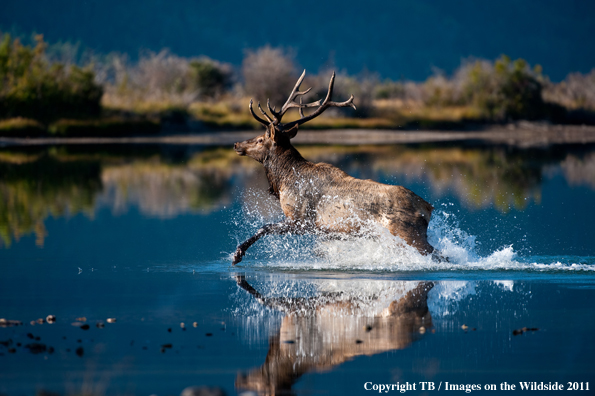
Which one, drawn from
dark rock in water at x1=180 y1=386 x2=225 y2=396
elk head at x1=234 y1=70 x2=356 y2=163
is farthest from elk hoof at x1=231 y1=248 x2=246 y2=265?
dark rock in water at x1=180 y1=386 x2=225 y2=396

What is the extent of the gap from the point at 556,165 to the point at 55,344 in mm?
22780

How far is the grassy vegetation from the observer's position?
136ft

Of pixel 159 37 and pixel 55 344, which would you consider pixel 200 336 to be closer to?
pixel 55 344

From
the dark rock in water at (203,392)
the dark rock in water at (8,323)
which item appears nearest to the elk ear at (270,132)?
the dark rock in water at (8,323)

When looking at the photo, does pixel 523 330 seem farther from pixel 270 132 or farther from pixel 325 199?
pixel 270 132

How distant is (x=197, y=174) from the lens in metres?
24.7

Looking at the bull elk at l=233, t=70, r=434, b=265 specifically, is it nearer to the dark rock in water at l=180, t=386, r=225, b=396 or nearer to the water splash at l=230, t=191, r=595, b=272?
the water splash at l=230, t=191, r=595, b=272

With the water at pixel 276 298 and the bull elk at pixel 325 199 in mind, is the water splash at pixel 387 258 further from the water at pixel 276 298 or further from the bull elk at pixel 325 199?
the bull elk at pixel 325 199

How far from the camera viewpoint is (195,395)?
5.31 m

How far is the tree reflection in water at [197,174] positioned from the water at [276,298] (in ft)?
0.57

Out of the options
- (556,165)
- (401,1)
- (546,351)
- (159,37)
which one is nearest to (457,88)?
(556,165)

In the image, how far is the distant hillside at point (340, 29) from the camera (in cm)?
14062

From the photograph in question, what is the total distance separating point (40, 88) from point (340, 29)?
374 ft

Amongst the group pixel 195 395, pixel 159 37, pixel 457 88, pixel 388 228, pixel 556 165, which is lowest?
pixel 195 395
